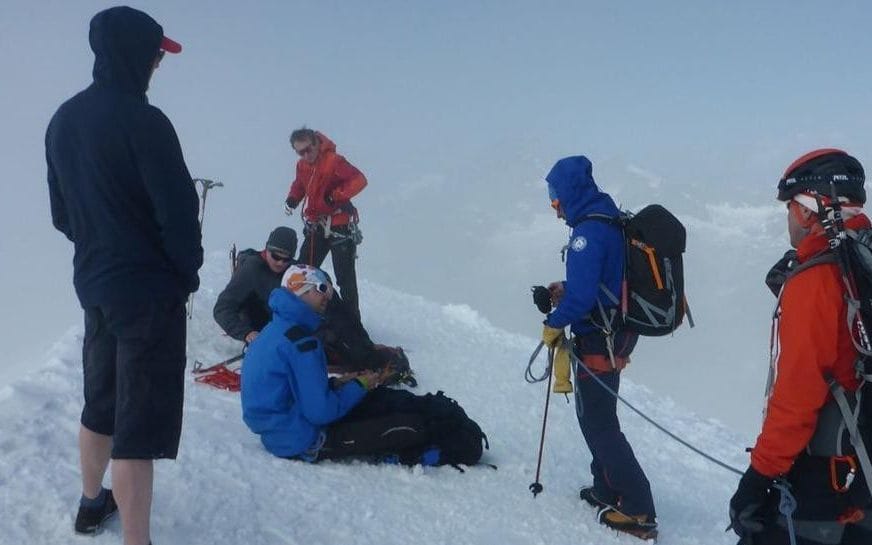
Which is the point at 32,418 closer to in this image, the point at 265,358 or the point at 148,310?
the point at 265,358

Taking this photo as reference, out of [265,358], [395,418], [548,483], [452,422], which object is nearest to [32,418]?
[265,358]

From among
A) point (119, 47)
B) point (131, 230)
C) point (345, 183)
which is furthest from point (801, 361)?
point (345, 183)

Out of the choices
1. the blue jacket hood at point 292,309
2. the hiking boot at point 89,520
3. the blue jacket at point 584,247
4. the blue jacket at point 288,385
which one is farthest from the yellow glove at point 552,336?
the hiking boot at point 89,520

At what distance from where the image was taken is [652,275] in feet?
16.0

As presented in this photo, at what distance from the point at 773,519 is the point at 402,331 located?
815 centimetres

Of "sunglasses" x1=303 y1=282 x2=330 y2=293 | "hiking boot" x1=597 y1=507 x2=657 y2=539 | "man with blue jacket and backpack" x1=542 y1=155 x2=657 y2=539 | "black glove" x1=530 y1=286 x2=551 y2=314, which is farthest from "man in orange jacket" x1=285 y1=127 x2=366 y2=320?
"hiking boot" x1=597 y1=507 x2=657 y2=539

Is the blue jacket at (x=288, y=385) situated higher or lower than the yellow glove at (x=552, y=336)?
lower

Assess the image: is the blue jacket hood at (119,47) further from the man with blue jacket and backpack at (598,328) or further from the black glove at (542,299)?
the black glove at (542,299)

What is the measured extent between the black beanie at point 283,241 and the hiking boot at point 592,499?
393cm

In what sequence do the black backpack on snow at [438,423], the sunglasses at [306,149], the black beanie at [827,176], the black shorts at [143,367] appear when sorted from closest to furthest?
Answer: 1. the black beanie at [827,176]
2. the black shorts at [143,367]
3. the black backpack on snow at [438,423]
4. the sunglasses at [306,149]

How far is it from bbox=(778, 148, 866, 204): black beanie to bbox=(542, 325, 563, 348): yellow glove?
2.28m

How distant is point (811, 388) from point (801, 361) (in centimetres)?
12

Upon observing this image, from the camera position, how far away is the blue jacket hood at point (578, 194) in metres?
5.07

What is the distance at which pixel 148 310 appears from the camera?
3.21 metres
